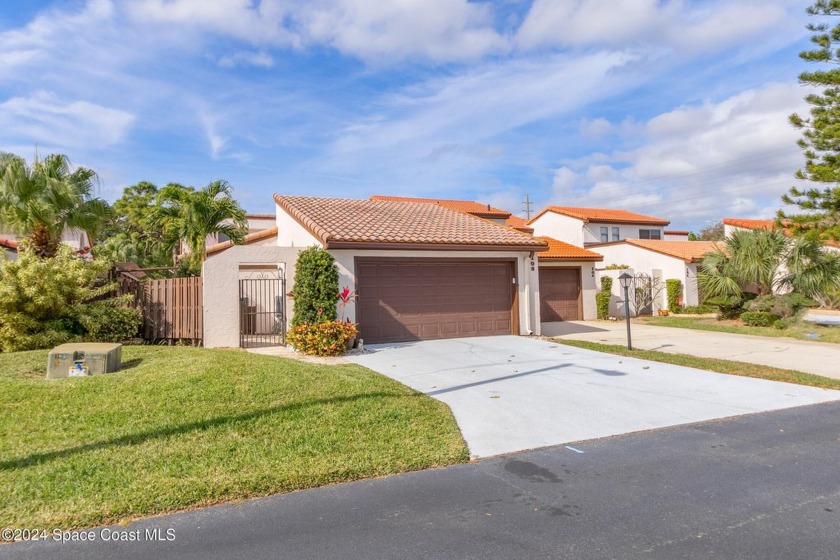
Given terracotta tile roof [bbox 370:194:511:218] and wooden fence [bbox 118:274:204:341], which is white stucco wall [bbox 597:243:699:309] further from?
wooden fence [bbox 118:274:204:341]

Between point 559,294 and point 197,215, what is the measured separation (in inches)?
541

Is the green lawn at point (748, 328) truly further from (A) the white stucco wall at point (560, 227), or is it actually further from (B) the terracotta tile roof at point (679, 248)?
(A) the white stucco wall at point (560, 227)

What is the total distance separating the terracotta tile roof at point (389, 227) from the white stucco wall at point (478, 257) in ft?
1.08

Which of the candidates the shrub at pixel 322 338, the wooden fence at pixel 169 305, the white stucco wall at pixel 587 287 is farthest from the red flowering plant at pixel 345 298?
the white stucco wall at pixel 587 287

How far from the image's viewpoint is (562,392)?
802 centimetres

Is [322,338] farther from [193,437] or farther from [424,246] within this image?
[193,437]

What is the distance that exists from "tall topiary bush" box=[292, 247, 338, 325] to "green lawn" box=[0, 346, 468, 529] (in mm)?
3644

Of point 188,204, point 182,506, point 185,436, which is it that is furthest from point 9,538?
point 188,204

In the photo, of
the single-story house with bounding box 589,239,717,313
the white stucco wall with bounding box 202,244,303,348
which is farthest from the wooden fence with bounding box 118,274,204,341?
the single-story house with bounding box 589,239,717,313

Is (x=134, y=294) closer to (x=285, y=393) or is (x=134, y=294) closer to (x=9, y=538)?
(x=285, y=393)

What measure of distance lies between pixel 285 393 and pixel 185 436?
1613 mm

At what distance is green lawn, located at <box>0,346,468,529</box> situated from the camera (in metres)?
4.32

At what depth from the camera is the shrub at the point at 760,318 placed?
17.5m

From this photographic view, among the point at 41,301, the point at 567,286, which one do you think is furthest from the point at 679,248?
the point at 41,301
